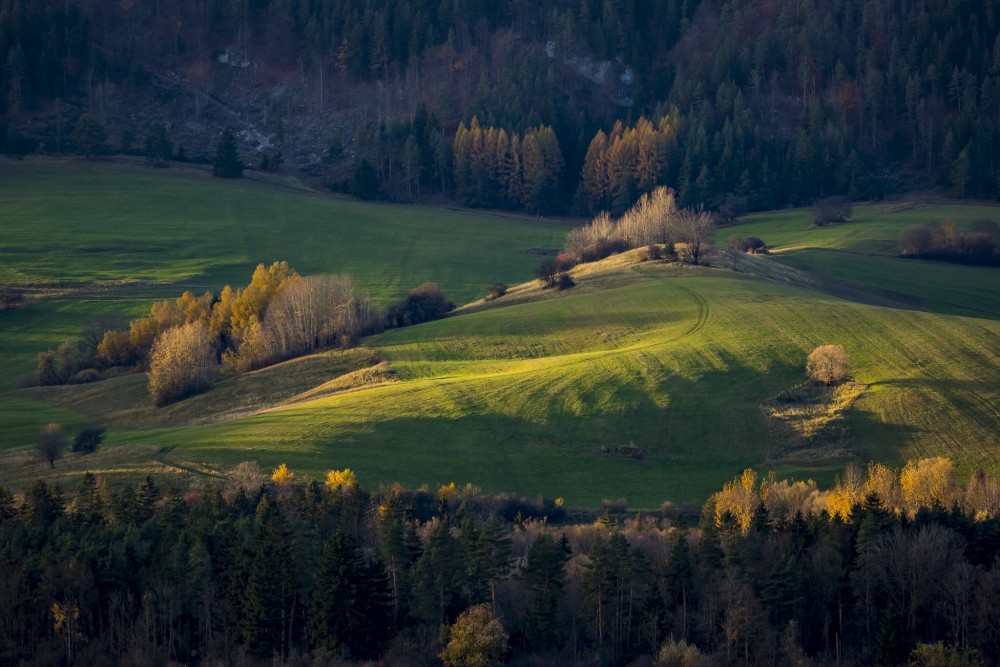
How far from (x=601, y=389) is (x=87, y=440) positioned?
104 feet

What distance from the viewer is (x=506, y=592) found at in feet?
155

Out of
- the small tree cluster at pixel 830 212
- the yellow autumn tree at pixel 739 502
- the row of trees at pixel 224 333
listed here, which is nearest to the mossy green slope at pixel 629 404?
the yellow autumn tree at pixel 739 502

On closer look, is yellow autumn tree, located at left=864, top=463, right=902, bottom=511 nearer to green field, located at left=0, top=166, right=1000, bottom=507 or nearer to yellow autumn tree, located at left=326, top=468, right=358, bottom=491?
green field, located at left=0, top=166, right=1000, bottom=507

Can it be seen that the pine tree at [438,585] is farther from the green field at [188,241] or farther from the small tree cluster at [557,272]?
the green field at [188,241]

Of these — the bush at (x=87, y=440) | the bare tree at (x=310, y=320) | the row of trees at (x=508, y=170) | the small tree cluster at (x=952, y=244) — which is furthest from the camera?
the row of trees at (x=508, y=170)

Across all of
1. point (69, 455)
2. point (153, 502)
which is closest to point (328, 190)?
point (69, 455)

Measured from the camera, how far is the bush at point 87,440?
69250 millimetres

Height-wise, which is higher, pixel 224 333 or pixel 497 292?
pixel 497 292

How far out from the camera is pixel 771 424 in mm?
66250

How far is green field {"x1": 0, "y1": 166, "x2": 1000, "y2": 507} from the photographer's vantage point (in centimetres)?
6256

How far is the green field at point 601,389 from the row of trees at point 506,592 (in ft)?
38.4

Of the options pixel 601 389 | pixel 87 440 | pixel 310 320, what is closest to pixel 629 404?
pixel 601 389

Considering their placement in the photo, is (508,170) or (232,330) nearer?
(232,330)

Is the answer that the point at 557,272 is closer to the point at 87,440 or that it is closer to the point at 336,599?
the point at 87,440
